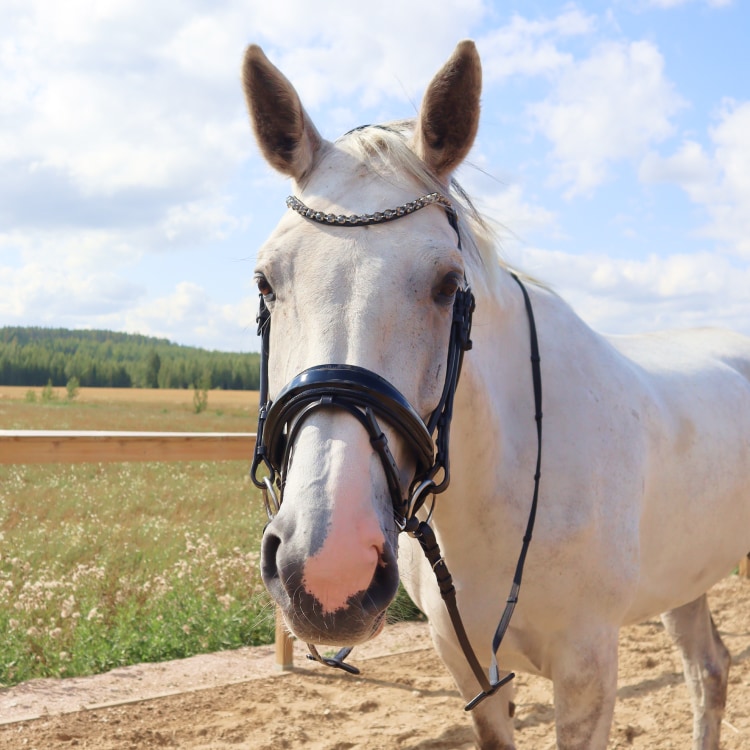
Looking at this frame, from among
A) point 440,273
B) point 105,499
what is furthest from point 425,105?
point 105,499

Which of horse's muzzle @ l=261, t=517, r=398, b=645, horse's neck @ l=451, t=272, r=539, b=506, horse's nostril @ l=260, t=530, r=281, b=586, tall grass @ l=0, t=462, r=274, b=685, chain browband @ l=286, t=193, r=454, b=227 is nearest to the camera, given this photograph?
horse's muzzle @ l=261, t=517, r=398, b=645

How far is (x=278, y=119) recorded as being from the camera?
1.96m

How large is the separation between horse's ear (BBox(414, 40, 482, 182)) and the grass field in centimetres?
208

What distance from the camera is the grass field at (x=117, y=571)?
455cm

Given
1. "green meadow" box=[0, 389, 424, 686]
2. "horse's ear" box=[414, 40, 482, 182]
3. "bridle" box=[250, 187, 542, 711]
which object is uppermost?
"horse's ear" box=[414, 40, 482, 182]

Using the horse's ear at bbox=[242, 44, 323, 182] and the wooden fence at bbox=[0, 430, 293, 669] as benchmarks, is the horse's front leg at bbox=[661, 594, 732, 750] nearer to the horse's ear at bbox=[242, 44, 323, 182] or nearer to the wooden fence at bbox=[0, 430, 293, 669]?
the wooden fence at bbox=[0, 430, 293, 669]

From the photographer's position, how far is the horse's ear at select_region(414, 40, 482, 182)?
6.03ft

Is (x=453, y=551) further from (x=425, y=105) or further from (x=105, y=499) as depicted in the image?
(x=105, y=499)

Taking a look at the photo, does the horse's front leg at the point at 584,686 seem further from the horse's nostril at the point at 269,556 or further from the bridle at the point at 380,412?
the horse's nostril at the point at 269,556

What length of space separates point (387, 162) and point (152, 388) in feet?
193

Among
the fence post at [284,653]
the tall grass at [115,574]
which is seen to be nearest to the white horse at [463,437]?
the tall grass at [115,574]

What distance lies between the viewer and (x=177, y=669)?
14.7 ft

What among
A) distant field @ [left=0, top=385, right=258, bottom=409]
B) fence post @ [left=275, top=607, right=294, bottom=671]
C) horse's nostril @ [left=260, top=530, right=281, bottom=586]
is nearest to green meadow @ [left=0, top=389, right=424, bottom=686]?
fence post @ [left=275, top=607, right=294, bottom=671]

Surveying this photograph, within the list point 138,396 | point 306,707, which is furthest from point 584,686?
point 138,396
